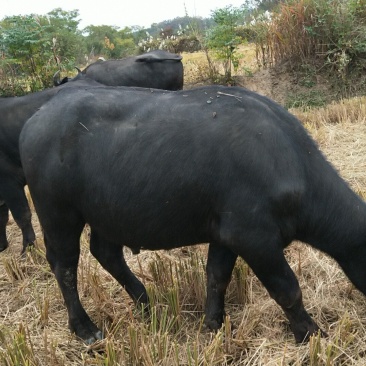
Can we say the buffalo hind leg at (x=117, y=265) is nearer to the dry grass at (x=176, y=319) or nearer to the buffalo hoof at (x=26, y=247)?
the dry grass at (x=176, y=319)

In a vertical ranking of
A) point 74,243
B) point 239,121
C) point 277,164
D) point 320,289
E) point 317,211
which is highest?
point 239,121

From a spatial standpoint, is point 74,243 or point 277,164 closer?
point 277,164

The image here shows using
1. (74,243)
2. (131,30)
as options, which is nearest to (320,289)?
(74,243)

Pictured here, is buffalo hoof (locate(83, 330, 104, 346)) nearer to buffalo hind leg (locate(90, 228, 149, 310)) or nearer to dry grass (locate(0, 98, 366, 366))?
dry grass (locate(0, 98, 366, 366))

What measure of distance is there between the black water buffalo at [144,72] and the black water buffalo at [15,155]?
266 cm

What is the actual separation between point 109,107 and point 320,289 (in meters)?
1.86

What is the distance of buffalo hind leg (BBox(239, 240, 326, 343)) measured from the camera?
7.89 feet

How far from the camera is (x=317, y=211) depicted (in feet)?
8.17

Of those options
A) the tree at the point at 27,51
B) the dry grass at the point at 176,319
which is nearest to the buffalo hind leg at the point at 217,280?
the dry grass at the point at 176,319

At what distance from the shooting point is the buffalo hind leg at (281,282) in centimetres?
240

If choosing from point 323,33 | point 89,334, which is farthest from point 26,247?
point 323,33

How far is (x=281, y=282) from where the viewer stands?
251cm

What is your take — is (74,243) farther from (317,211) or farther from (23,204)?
(23,204)

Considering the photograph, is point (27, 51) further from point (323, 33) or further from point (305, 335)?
point (305, 335)
